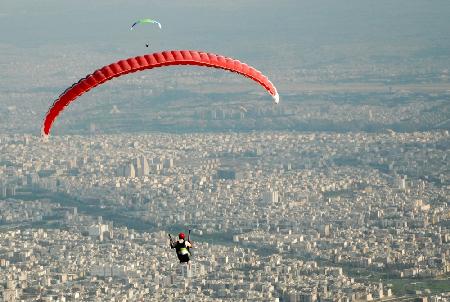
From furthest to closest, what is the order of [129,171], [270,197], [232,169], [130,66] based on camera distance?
1. [232,169]
2. [129,171]
3. [270,197]
4. [130,66]

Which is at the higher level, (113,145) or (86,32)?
(86,32)

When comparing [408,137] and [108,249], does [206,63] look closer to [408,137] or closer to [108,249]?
[108,249]

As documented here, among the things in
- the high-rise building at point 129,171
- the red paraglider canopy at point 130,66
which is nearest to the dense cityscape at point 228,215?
the high-rise building at point 129,171

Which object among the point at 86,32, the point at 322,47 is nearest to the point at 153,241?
the point at 322,47

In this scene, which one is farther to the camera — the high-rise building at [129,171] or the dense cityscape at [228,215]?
the high-rise building at [129,171]

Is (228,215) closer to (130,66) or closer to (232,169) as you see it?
(232,169)

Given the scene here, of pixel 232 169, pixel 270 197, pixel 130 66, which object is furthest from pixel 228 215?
pixel 130 66

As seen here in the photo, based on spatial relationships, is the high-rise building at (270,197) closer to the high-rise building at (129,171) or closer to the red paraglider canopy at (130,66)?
the high-rise building at (129,171)

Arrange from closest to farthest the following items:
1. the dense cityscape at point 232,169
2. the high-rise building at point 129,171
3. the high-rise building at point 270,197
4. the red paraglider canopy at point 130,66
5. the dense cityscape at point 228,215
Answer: the red paraglider canopy at point 130,66
the dense cityscape at point 228,215
the dense cityscape at point 232,169
the high-rise building at point 270,197
the high-rise building at point 129,171

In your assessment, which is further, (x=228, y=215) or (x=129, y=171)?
(x=129, y=171)

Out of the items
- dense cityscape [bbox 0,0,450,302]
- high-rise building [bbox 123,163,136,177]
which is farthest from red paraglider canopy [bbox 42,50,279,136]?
high-rise building [bbox 123,163,136,177]

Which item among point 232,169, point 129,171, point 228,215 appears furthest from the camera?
point 232,169
